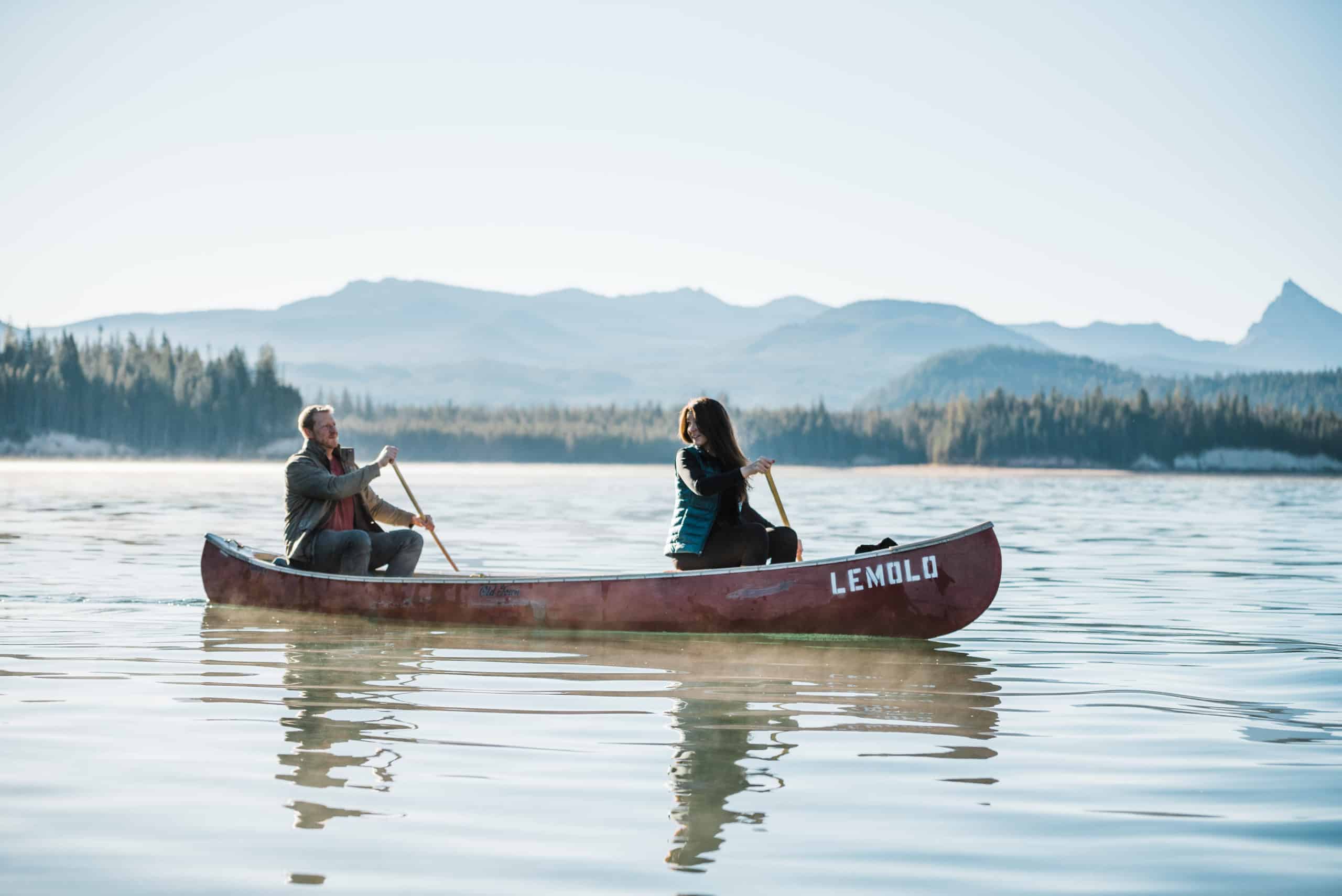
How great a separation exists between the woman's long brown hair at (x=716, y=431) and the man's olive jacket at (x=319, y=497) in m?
3.14

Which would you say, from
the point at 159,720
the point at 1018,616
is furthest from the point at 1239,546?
the point at 159,720

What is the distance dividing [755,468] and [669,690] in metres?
2.30

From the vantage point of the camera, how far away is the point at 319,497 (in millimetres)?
15445

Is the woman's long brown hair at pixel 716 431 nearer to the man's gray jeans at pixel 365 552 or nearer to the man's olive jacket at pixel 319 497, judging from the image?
the man's olive jacket at pixel 319 497

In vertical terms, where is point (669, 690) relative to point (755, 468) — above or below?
below

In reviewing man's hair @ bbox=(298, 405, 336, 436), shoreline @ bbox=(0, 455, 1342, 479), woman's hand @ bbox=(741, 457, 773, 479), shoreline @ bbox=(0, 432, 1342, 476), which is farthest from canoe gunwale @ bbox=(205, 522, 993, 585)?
shoreline @ bbox=(0, 432, 1342, 476)

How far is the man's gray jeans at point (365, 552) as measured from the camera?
16156 millimetres

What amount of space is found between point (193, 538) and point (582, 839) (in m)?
25.4

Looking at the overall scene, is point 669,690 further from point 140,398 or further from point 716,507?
point 140,398

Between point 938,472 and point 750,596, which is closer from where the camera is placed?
point 750,596

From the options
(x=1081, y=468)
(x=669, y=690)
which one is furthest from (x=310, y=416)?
(x=1081, y=468)

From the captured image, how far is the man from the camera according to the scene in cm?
1507

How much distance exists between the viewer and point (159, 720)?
10.0 m

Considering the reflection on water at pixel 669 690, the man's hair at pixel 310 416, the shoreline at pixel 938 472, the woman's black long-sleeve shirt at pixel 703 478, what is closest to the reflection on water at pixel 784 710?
the reflection on water at pixel 669 690
